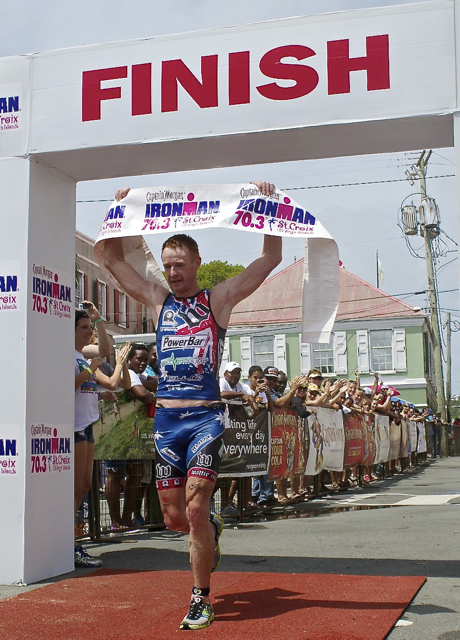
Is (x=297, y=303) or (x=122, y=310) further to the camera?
(x=297, y=303)

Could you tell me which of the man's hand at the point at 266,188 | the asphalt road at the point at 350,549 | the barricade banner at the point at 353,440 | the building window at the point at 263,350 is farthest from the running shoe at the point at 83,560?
the building window at the point at 263,350

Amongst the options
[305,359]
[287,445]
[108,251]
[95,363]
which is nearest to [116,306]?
[305,359]

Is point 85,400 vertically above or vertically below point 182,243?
below

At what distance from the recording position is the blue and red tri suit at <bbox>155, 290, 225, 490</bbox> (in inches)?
206

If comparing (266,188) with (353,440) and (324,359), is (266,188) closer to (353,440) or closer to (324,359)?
(353,440)

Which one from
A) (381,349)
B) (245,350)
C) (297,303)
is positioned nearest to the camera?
(381,349)

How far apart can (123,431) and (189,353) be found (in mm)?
4112

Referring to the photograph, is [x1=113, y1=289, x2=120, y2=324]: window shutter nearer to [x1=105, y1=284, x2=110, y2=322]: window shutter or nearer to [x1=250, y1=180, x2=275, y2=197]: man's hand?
[x1=105, y1=284, x2=110, y2=322]: window shutter

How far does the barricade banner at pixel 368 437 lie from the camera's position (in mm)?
18406

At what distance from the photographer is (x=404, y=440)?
25234 mm

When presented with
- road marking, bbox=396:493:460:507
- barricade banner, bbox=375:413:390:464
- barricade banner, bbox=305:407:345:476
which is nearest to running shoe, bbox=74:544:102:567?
barricade banner, bbox=305:407:345:476

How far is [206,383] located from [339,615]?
1.62 meters

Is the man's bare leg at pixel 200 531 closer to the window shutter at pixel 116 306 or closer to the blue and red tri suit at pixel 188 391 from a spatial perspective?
the blue and red tri suit at pixel 188 391

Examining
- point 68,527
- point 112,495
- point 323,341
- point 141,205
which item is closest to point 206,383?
point 323,341
